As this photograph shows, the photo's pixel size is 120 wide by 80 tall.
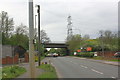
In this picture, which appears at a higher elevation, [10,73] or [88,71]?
[10,73]

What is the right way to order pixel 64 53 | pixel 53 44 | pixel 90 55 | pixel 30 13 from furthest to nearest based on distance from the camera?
pixel 64 53 < pixel 53 44 < pixel 90 55 < pixel 30 13

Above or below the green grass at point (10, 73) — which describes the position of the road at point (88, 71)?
below

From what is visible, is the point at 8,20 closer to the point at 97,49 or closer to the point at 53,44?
the point at 97,49

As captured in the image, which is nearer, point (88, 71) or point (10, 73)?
point (10, 73)

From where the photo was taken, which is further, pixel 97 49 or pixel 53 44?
pixel 53 44

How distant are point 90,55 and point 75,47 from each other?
29760 millimetres

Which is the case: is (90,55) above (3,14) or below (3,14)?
below

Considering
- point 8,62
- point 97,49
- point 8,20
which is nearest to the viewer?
point 8,62

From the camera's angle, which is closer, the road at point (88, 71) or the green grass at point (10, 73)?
the green grass at point (10, 73)

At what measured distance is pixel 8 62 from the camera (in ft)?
144

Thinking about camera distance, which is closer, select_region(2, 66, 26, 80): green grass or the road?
select_region(2, 66, 26, 80): green grass

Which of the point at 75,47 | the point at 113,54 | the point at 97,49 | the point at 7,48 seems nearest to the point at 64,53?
the point at 75,47

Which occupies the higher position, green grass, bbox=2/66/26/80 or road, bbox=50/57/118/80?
green grass, bbox=2/66/26/80

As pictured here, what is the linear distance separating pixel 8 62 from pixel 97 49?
1818 inches
